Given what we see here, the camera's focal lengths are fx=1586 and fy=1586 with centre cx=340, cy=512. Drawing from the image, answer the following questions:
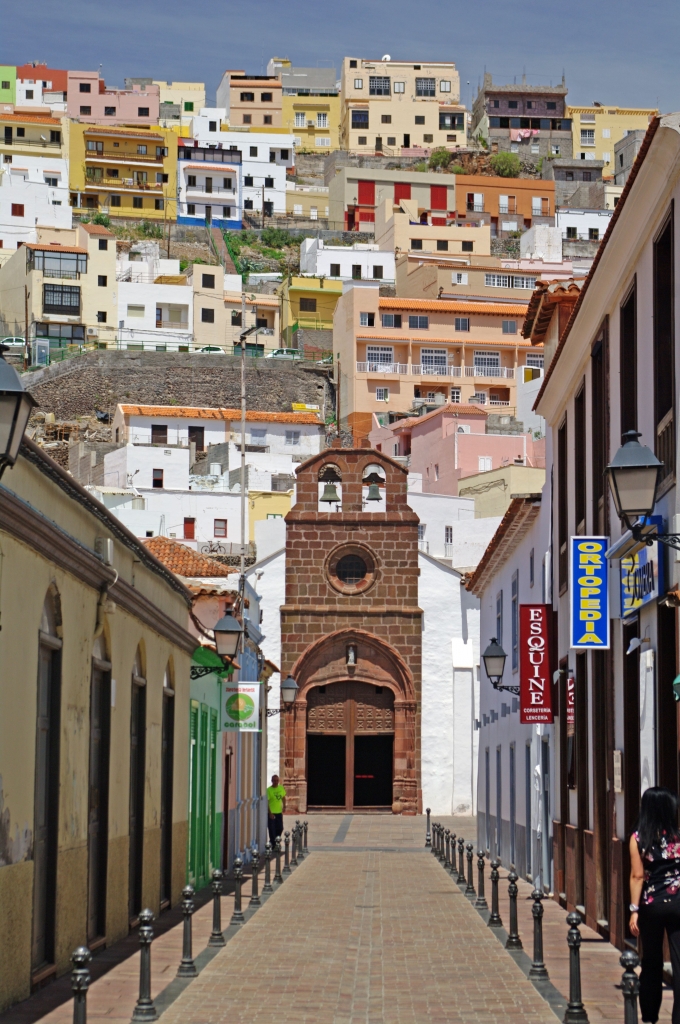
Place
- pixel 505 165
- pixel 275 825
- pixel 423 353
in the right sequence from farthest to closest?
pixel 505 165 → pixel 423 353 → pixel 275 825

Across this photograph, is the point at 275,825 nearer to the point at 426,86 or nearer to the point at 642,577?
the point at 642,577

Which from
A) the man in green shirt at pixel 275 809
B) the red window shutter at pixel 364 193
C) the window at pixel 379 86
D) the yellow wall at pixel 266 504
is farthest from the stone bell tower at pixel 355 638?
the window at pixel 379 86

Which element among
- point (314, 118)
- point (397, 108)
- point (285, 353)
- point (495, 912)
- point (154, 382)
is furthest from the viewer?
point (314, 118)

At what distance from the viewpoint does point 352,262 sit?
104 meters

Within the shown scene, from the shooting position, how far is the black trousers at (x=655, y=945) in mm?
9664

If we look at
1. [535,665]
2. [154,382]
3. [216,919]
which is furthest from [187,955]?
[154,382]

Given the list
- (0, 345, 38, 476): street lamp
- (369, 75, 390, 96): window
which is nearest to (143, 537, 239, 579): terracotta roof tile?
(0, 345, 38, 476): street lamp

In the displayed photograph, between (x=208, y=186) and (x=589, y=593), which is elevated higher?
(x=208, y=186)

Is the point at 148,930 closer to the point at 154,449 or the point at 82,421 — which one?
the point at 154,449

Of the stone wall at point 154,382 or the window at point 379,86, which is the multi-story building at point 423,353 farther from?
the window at point 379,86

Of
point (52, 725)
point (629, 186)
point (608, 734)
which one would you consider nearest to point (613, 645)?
point (608, 734)

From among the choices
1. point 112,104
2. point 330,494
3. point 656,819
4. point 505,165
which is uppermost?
point 112,104

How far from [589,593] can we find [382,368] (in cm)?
7076

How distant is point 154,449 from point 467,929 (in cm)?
5670
